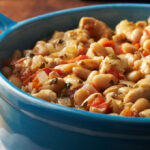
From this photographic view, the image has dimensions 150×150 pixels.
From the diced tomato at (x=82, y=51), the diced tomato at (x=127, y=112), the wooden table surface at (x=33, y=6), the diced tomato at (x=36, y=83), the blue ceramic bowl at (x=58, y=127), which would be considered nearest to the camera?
the blue ceramic bowl at (x=58, y=127)

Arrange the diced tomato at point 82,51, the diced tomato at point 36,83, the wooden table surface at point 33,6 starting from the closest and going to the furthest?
the diced tomato at point 36,83 < the diced tomato at point 82,51 < the wooden table surface at point 33,6

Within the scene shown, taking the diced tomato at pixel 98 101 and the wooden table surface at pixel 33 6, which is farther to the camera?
the wooden table surface at pixel 33 6

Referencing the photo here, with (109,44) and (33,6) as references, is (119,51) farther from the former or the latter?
(33,6)

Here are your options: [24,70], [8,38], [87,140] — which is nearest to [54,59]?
[24,70]

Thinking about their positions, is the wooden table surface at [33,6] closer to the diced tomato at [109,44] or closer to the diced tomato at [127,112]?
the diced tomato at [109,44]

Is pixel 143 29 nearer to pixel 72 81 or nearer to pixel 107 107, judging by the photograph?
pixel 72 81

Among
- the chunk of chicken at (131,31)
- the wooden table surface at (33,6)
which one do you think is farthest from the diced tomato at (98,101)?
the wooden table surface at (33,6)
